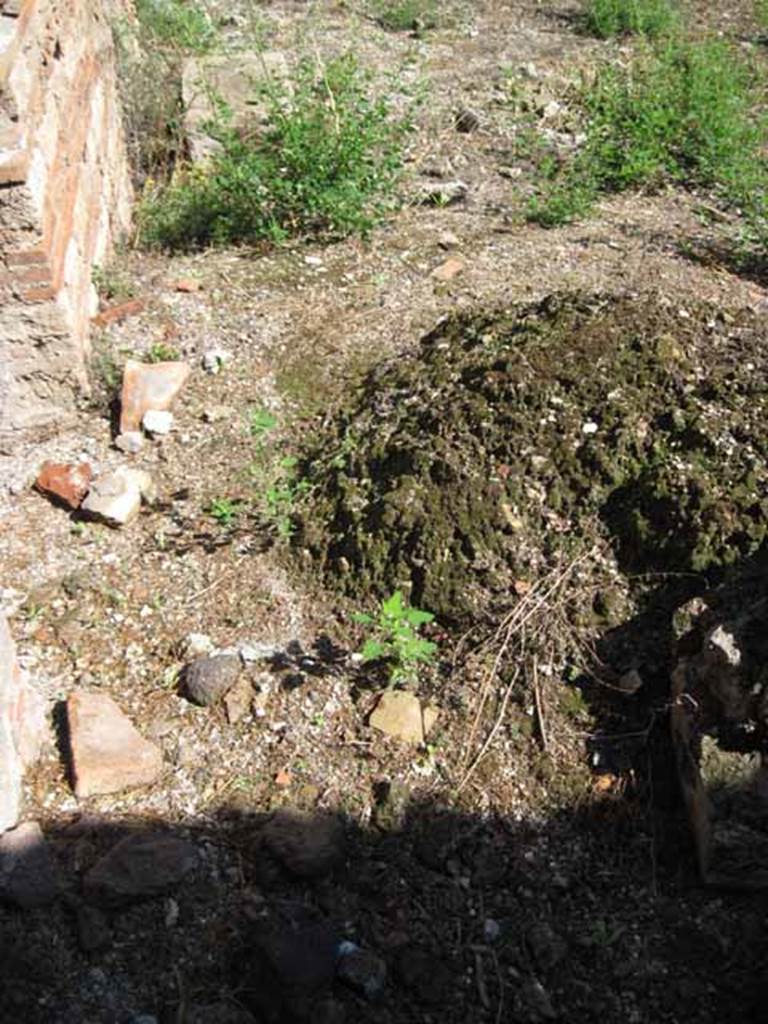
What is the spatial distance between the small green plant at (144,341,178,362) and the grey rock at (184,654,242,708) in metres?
1.58

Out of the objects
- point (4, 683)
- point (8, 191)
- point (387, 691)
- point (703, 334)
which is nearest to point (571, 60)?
point (703, 334)

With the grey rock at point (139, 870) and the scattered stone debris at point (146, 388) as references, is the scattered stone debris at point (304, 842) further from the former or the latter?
the scattered stone debris at point (146, 388)

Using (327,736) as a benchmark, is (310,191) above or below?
above

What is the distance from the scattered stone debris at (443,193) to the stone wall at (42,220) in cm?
167

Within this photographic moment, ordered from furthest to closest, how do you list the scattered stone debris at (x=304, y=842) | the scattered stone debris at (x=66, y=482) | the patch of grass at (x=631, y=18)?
the patch of grass at (x=631, y=18) < the scattered stone debris at (x=66, y=482) < the scattered stone debris at (x=304, y=842)

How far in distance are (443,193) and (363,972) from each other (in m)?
4.00

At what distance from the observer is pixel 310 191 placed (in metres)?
4.76

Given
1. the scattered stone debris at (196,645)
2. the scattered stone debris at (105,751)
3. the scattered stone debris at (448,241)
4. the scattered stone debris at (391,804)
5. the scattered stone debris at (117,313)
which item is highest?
the scattered stone debris at (448,241)

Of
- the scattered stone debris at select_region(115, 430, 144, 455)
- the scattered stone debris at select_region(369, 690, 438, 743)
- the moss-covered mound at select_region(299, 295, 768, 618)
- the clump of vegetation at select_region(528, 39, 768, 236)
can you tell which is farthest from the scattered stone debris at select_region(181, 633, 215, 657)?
the clump of vegetation at select_region(528, 39, 768, 236)

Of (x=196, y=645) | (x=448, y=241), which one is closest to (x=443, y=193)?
(x=448, y=241)

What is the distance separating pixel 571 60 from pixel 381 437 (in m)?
4.55

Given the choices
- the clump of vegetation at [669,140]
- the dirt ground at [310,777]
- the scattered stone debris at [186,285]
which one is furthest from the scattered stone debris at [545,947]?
the clump of vegetation at [669,140]

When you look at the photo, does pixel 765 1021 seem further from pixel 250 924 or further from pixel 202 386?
pixel 202 386

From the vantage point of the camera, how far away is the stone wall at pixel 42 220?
11.5 feet
